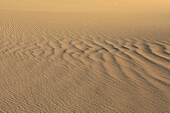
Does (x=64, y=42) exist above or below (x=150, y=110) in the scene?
above

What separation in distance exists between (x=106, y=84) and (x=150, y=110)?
899 millimetres

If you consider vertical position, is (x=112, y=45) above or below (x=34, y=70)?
above

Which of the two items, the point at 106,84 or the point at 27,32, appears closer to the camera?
the point at 106,84

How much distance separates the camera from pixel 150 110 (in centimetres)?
255

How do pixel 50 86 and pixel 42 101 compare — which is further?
pixel 50 86

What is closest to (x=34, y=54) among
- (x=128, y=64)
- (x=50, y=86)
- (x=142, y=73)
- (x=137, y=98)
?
(x=50, y=86)

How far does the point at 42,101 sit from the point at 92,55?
2247 millimetres

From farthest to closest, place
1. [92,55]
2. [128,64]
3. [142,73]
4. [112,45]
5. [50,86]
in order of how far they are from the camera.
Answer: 1. [112,45]
2. [92,55]
3. [128,64]
4. [142,73]
5. [50,86]

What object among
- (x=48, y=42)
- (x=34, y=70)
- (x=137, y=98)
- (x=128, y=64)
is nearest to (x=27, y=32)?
(x=48, y=42)

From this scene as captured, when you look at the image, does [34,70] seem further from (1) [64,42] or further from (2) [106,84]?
(1) [64,42]

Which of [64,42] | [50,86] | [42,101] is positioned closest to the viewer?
[42,101]

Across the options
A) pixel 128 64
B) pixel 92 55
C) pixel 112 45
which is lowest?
pixel 128 64

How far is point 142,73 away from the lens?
3.67m

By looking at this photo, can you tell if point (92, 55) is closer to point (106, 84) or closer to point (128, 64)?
point (128, 64)
